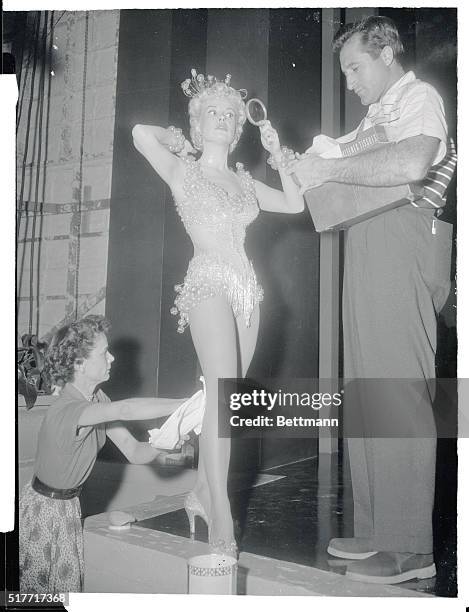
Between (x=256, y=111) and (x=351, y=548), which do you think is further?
(x=256, y=111)

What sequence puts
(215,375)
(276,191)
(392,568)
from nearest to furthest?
(392,568) → (215,375) → (276,191)

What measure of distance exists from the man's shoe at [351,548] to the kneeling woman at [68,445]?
54 cm

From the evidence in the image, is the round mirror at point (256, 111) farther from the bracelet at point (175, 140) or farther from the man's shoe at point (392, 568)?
the man's shoe at point (392, 568)

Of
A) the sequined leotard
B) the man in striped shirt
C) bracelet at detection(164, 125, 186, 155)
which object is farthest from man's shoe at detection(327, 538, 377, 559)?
bracelet at detection(164, 125, 186, 155)

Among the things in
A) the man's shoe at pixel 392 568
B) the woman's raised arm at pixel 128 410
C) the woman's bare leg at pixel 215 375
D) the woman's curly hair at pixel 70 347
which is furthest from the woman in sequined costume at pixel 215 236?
the man's shoe at pixel 392 568

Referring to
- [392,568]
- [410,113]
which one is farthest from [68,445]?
[410,113]

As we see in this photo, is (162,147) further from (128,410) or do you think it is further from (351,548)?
(351,548)

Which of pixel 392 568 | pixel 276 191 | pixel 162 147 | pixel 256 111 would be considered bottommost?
pixel 392 568

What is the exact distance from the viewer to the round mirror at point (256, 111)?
6.22ft

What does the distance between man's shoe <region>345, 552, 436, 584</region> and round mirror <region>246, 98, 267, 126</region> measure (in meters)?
1.22

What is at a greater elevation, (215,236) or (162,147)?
(162,147)

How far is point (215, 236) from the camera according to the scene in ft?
5.99

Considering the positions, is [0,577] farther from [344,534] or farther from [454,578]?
[454,578]

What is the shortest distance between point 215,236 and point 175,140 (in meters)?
0.30
